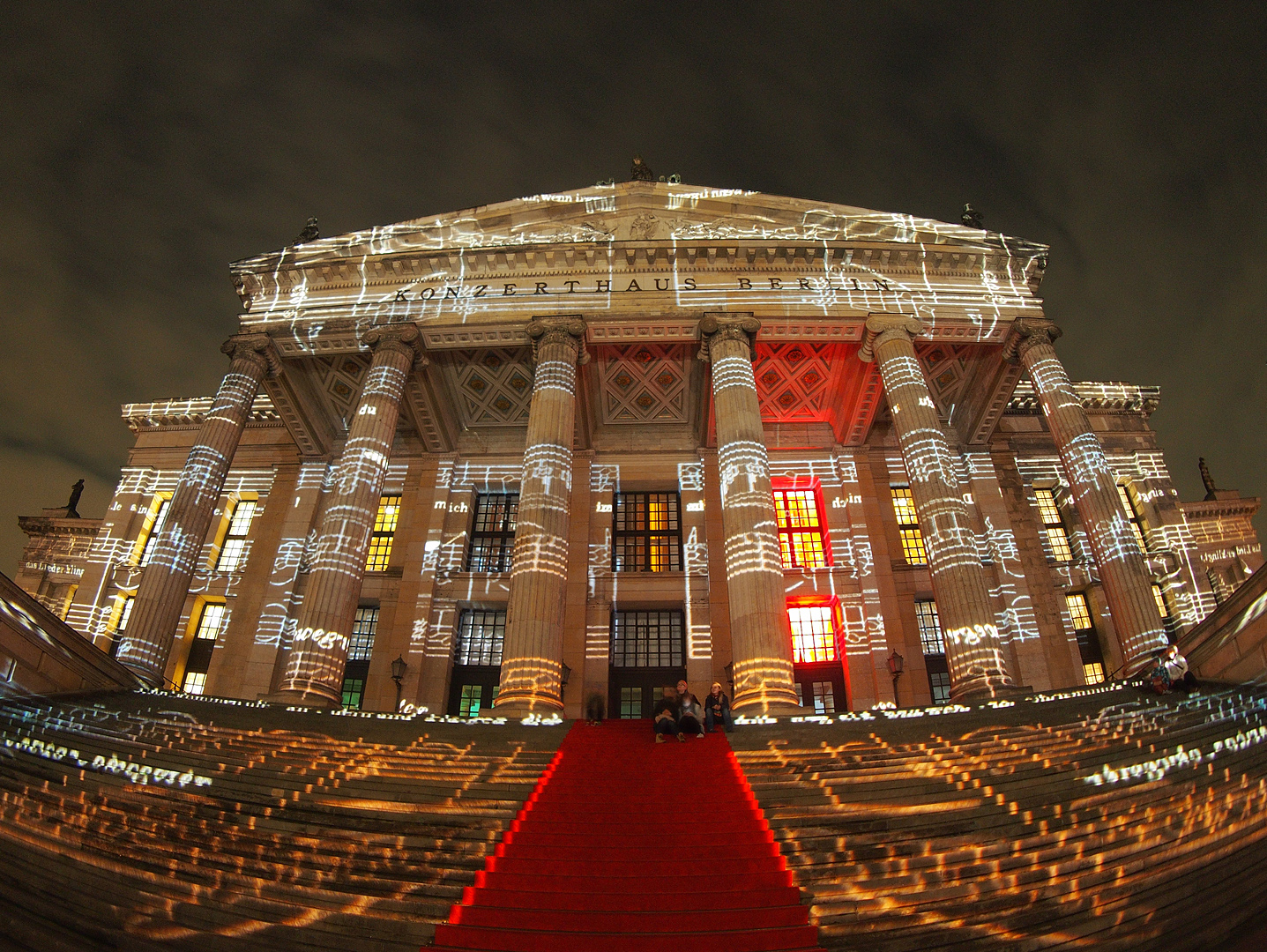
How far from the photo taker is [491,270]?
22.5 meters

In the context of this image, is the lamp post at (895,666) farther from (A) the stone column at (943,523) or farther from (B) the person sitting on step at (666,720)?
(B) the person sitting on step at (666,720)

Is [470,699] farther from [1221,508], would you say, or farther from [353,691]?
[1221,508]

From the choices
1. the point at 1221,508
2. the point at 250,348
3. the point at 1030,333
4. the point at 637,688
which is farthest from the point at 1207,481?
the point at 250,348

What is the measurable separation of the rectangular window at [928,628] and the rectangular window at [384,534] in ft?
59.2

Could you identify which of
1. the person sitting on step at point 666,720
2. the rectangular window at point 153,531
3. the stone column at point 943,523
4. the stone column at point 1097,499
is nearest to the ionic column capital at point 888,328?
the stone column at point 943,523

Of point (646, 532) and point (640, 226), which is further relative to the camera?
point (646, 532)

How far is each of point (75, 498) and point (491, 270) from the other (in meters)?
20.9

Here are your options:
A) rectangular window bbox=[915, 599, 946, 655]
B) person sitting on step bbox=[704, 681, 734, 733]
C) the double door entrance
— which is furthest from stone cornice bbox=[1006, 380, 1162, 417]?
person sitting on step bbox=[704, 681, 734, 733]

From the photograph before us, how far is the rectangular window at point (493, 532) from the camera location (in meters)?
24.0

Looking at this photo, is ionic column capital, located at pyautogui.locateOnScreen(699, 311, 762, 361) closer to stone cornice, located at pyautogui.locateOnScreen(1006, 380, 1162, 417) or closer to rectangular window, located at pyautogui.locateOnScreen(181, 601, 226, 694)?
stone cornice, located at pyautogui.locateOnScreen(1006, 380, 1162, 417)

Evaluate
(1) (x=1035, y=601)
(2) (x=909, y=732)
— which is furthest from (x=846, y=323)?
(2) (x=909, y=732)

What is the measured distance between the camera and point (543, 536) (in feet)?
55.7

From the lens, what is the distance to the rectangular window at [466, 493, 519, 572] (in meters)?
24.0

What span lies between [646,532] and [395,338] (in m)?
10.5
